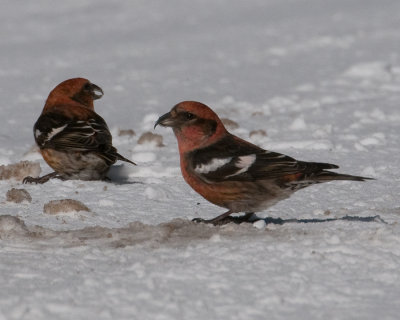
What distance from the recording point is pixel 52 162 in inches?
303

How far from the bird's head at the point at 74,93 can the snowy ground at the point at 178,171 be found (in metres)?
0.64

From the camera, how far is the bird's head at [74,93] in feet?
27.0

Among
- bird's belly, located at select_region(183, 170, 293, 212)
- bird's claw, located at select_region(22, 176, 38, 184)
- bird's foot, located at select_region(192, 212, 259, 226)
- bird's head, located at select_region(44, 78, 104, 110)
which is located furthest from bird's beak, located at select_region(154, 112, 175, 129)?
bird's head, located at select_region(44, 78, 104, 110)

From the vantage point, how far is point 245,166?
6.00 m

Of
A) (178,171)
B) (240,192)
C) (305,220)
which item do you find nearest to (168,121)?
(240,192)

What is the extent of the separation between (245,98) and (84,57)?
13.7 feet

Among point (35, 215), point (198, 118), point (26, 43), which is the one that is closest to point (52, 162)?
point (35, 215)

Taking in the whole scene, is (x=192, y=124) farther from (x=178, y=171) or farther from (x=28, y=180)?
(x=28, y=180)

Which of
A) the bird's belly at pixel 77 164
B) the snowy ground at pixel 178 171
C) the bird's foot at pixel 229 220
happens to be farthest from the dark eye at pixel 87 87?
the bird's foot at pixel 229 220

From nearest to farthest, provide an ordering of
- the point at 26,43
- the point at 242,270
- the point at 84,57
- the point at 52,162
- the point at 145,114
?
1. the point at 242,270
2. the point at 52,162
3. the point at 145,114
4. the point at 84,57
5. the point at 26,43

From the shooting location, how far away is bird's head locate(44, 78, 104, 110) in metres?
8.23

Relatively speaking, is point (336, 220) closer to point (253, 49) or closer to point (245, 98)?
point (245, 98)

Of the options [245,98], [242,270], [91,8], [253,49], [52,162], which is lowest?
[242,270]

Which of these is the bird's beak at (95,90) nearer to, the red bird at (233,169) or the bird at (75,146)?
the bird at (75,146)
